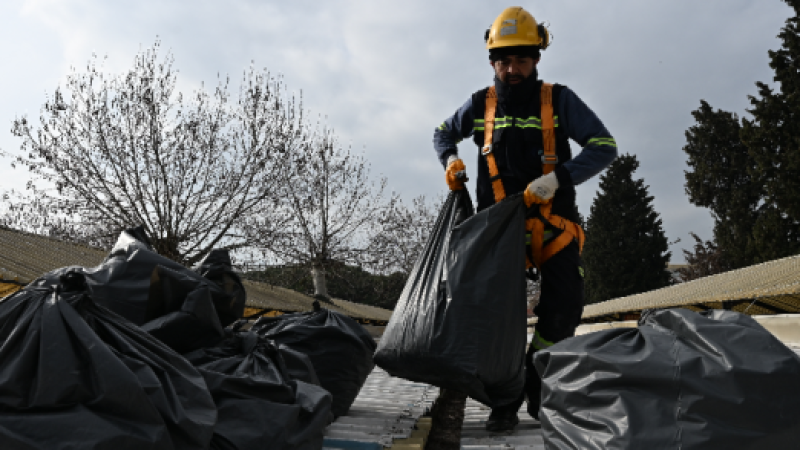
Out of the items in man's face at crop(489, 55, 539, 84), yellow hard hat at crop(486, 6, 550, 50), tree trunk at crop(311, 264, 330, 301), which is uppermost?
tree trunk at crop(311, 264, 330, 301)

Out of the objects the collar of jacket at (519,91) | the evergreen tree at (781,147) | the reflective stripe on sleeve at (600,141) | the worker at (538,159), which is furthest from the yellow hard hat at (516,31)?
the evergreen tree at (781,147)

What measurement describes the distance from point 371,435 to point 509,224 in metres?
1.13

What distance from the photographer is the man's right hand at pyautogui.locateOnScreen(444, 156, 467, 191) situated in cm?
310

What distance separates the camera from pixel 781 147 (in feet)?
58.4

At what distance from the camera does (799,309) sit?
8.41 m

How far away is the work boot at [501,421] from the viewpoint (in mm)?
2832

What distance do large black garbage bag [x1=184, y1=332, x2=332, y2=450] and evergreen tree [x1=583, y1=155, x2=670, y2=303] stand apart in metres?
26.2

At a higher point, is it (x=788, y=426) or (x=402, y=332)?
(x=402, y=332)

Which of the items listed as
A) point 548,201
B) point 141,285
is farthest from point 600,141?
point 141,285

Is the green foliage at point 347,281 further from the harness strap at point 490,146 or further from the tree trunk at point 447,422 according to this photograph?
the harness strap at point 490,146

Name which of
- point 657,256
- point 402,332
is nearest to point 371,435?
point 402,332

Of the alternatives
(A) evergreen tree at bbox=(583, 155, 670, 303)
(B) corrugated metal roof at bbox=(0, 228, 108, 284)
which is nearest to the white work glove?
(B) corrugated metal roof at bbox=(0, 228, 108, 284)

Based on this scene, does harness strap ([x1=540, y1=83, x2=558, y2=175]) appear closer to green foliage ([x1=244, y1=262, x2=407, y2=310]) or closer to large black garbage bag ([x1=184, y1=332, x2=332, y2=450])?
large black garbage bag ([x1=184, y1=332, x2=332, y2=450])

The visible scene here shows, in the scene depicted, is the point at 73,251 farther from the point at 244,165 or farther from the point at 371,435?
the point at 371,435
